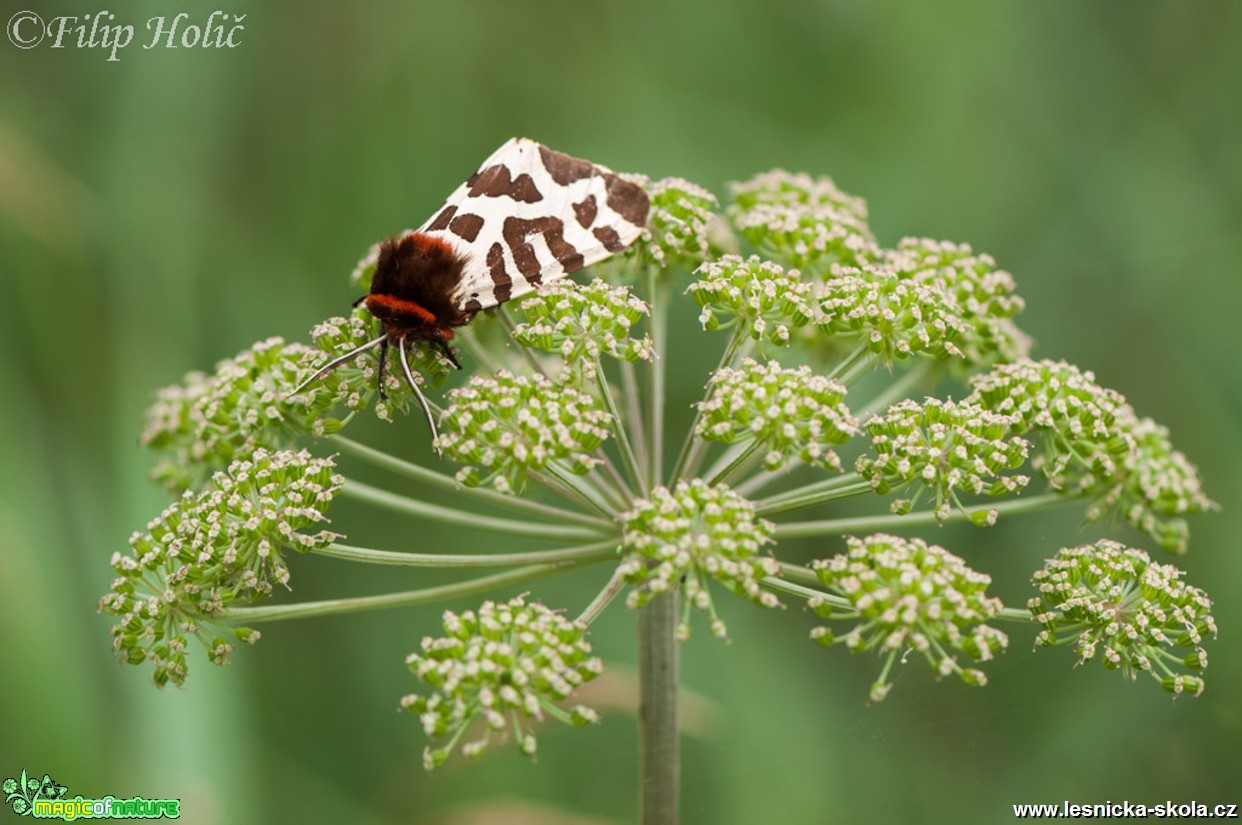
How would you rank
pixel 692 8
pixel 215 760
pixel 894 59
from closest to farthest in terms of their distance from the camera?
1. pixel 215 760
2. pixel 894 59
3. pixel 692 8

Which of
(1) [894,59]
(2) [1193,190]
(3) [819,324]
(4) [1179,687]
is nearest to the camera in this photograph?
(4) [1179,687]

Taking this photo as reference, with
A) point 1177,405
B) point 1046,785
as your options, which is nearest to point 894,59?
point 1177,405

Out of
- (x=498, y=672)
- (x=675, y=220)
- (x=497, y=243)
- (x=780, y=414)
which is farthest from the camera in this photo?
(x=675, y=220)

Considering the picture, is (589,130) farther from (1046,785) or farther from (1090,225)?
(1046,785)

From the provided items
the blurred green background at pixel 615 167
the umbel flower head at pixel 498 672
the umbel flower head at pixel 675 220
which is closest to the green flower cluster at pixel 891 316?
the umbel flower head at pixel 675 220

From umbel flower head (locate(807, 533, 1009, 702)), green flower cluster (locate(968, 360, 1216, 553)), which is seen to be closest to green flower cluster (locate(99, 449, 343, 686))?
umbel flower head (locate(807, 533, 1009, 702))

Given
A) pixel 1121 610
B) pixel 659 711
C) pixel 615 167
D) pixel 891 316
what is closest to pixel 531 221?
pixel 891 316

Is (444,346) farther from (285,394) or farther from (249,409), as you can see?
(249,409)
